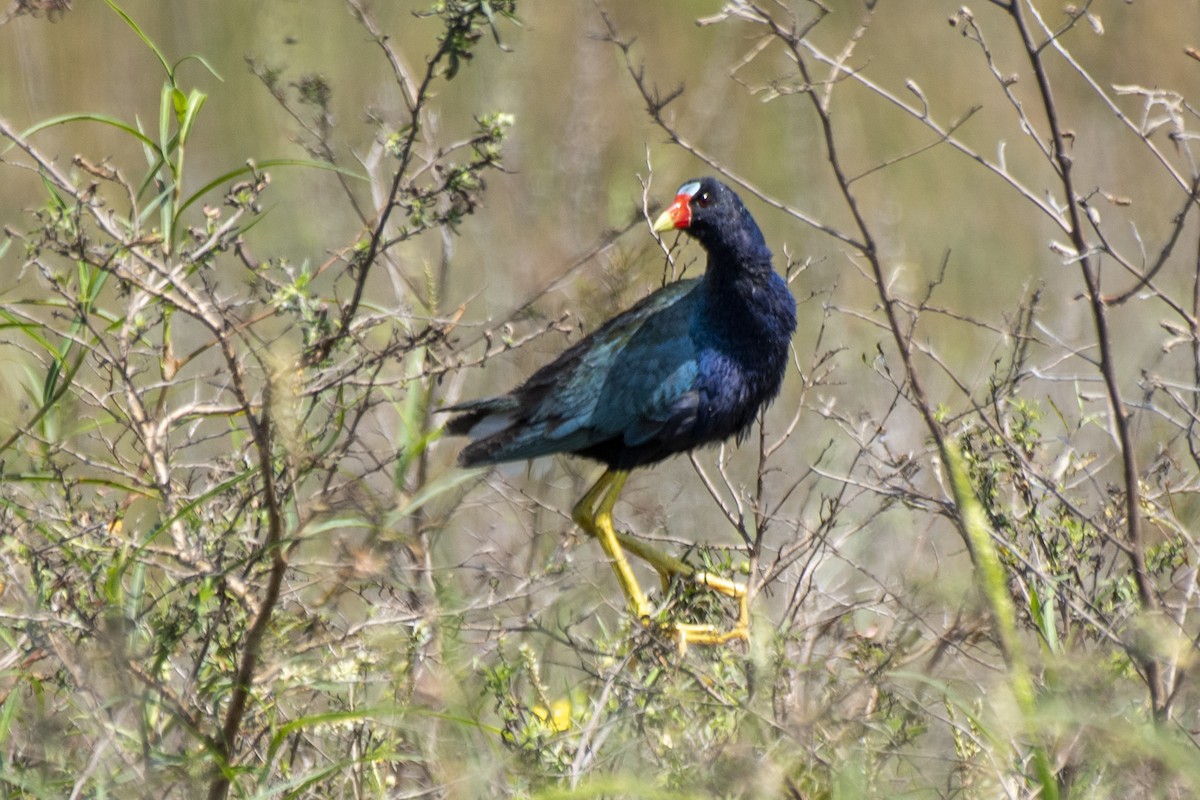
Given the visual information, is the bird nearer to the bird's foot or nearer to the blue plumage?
the blue plumage

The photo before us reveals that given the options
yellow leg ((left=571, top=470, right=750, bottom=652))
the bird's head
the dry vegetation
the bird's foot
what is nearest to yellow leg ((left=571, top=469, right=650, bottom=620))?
yellow leg ((left=571, top=470, right=750, bottom=652))

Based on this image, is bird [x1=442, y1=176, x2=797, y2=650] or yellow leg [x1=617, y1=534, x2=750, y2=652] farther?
Result: bird [x1=442, y1=176, x2=797, y2=650]

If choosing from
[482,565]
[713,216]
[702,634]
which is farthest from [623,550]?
[482,565]

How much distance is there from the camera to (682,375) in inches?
165

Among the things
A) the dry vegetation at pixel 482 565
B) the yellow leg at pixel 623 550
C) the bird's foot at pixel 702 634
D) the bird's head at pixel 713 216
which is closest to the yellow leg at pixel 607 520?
the yellow leg at pixel 623 550

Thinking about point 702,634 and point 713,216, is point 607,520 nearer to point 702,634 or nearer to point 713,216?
point 702,634

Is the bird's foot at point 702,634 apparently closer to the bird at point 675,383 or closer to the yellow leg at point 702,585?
the yellow leg at point 702,585

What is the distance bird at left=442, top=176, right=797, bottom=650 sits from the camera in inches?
165

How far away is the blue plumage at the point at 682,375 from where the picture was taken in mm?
4199

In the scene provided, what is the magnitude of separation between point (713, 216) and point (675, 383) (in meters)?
0.50

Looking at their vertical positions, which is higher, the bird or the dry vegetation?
the bird

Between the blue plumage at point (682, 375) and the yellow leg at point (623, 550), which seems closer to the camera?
the yellow leg at point (623, 550)

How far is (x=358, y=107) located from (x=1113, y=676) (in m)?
5.58

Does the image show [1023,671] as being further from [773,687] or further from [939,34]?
[939,34]
